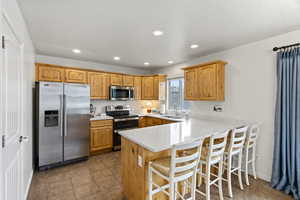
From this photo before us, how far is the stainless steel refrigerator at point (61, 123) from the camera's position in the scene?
9.41 ft

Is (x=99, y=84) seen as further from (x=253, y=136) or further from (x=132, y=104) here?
(x=253, y=136)

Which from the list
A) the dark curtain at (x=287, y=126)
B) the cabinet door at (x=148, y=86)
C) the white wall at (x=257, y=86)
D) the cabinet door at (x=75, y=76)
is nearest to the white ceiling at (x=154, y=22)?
the white wall at (x=257, y=86)

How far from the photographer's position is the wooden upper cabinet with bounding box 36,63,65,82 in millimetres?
3283

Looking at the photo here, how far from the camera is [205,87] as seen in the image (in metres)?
3.29

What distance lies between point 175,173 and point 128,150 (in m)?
0.74

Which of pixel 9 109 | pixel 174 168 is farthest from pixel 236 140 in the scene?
pixel 9 109

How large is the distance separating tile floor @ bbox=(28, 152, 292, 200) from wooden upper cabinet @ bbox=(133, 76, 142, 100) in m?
2.40

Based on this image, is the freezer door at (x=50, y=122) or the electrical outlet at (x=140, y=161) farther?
the freezer door at (x=50, y=122)

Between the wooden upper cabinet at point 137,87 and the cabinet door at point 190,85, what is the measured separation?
1.75 metres

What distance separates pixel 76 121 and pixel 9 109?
1.89 m

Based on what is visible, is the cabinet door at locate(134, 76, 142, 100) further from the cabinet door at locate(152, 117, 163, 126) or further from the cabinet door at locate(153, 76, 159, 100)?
the cabinet door at locate(152, 117, 163, 126)

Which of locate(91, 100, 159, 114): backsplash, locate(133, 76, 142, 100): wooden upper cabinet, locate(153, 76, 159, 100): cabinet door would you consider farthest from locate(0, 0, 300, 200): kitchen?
locate(153, 76, 159, 100): cabinet door

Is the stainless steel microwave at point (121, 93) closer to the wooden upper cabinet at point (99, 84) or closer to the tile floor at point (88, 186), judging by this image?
the wooden upper cabinet at point (99, 84)

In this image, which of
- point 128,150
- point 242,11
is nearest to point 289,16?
point 242,11
